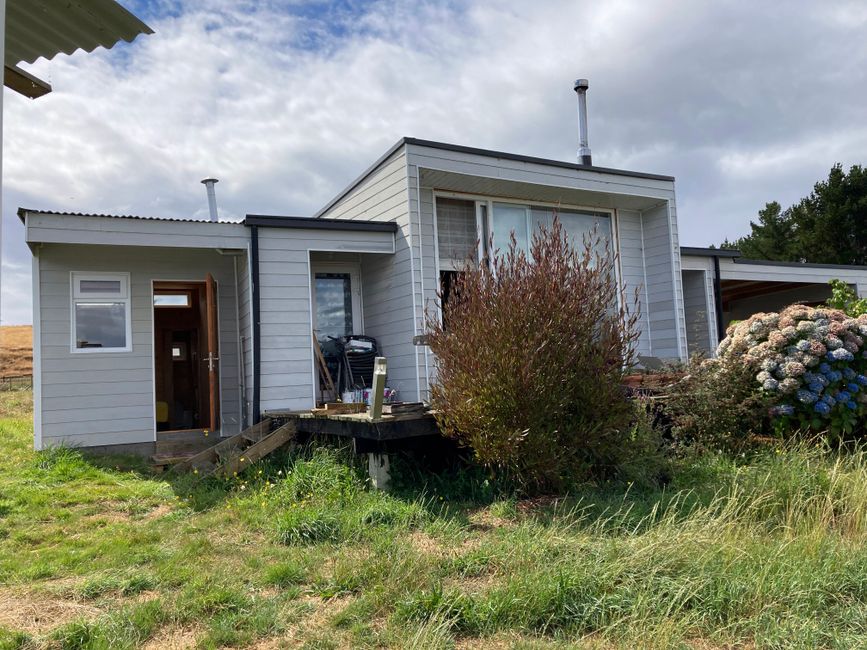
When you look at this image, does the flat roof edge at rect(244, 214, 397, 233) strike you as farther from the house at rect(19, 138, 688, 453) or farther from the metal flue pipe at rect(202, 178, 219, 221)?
the metal flue pipe at rect(202, 178, 219, 221)

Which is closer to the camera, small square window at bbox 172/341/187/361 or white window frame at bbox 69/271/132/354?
white window frame at bbox 69/271/132/354

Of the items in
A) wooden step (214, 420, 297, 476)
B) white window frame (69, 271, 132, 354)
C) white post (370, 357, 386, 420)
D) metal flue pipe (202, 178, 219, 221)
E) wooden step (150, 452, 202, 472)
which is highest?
metal flue pipe (202, 178, 219, 221)

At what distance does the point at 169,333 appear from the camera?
12.7 metres

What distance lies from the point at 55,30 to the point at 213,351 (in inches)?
271

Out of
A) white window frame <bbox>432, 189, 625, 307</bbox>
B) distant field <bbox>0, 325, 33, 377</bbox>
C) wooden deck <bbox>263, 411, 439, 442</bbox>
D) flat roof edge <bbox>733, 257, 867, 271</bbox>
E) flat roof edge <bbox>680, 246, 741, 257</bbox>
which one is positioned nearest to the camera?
wooden deck <bbox>263, 411, 439, 442</bbox>

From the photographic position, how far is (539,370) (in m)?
5.22

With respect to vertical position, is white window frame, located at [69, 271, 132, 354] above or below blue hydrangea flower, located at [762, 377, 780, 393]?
above

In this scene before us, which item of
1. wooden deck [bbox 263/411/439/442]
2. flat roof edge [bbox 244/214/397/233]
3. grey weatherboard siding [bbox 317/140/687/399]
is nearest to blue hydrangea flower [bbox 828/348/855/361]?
grey weatherboard siding [bbox 317/140/687/399]

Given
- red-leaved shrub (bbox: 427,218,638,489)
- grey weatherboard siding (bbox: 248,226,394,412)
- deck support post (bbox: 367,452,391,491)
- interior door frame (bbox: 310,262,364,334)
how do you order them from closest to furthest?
red-leaved shrub (bbox: 427,218,638,489)
deck support post (bbox: 367,452,391,491)
grey weatherboard siding (bbox: 248,226,394,412)
interior door frame (bbox: 310,262,364,334)

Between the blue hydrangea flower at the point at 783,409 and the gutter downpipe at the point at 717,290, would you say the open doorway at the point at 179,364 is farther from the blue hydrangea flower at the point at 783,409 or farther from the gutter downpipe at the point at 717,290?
the gutter downpipe at the point at 717,290

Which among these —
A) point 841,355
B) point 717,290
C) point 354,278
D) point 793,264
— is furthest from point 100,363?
point 793,264

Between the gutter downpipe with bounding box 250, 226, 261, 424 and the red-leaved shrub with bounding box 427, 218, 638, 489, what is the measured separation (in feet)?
11.1

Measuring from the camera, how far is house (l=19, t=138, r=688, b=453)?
841 cm

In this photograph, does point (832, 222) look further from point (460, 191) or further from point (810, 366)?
point (460, 191)
